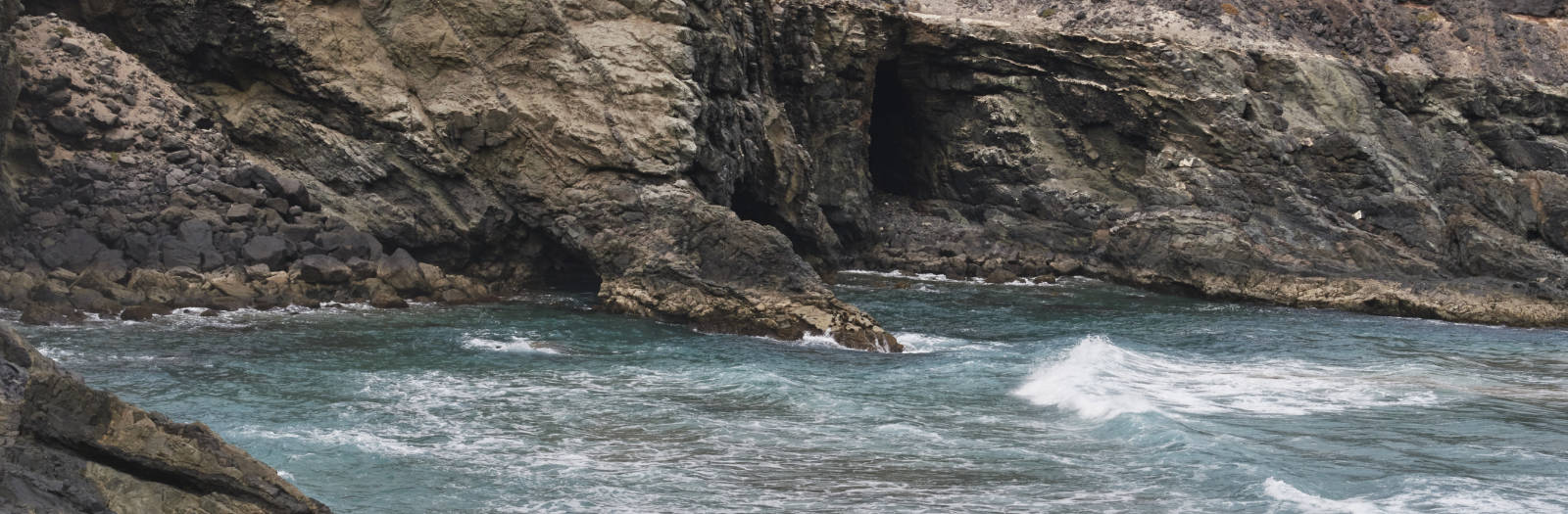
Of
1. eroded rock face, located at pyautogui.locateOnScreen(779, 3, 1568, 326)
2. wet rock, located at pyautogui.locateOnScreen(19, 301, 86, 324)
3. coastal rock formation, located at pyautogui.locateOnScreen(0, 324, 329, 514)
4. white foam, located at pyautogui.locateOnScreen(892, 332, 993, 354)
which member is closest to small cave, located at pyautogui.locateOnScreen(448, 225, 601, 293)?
white foam, located at pyautogui.locateOnScreen(892, 332, 993, 354)

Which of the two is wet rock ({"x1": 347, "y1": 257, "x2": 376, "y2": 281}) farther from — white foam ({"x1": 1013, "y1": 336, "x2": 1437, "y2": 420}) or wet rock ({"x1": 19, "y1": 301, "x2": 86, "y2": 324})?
white foam ({"x1": 1013, "y1": 336, "x2": 1437, "y2": 420})

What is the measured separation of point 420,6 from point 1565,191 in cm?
3719

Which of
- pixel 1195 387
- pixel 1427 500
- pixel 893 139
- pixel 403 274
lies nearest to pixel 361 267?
pixel 403 274

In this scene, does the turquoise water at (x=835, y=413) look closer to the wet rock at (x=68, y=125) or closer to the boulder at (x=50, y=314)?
the boulder at (x=50, y=314)

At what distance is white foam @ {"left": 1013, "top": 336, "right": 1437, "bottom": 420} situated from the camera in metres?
21.0

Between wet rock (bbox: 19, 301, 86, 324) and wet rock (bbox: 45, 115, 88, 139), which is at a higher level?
wet rock (bbox: 45, 115, 88, 139)

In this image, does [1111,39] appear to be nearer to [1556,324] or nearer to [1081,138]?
[1081,138]

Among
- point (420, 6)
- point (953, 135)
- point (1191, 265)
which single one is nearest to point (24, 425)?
point (420, 6)

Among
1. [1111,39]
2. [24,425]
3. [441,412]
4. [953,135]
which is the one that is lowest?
[441,412]

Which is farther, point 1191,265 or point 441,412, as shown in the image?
point 1191,265

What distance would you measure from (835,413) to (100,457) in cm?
1209

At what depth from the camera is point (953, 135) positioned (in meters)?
48.9

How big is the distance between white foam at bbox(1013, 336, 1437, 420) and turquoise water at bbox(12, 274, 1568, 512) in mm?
104

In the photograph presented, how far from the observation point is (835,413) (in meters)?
19.9
